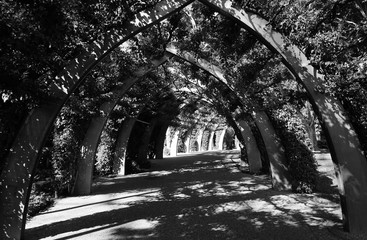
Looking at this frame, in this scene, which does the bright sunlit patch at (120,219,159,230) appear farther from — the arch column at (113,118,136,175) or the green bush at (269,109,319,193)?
the arch column at (113,118,136,175)

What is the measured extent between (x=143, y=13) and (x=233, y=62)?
4.33 m

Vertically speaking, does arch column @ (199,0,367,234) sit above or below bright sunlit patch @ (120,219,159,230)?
above

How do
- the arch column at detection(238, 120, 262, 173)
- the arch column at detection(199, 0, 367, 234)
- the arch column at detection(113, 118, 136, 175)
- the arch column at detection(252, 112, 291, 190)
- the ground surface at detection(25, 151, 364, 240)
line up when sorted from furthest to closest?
the arch column at detection(113, 118, 136, 175) → the arch column at detection(238, 120, 262, 173) → the arch column at detection(252, 112, 291, 190) → the ground surface at detection(25, 151, 364, 240) → the arch column at detection(199, 0, 367, 234)

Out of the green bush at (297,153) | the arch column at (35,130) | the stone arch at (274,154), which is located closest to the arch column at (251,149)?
the stone arch at (274,154)

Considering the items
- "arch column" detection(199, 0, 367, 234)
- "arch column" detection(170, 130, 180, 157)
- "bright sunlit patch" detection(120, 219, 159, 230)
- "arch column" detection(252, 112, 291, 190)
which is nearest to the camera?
"arch column" detection(199, 0, 367, 234)

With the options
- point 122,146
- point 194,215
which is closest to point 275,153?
point 194,215

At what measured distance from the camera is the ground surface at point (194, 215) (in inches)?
219

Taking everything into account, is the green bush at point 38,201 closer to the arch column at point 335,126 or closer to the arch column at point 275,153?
the arch column at point 335,126

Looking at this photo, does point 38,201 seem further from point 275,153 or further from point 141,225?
point 275,153

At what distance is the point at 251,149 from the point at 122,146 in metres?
7.07

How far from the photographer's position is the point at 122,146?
15273 millimetres

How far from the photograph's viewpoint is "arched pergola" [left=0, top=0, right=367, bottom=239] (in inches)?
201

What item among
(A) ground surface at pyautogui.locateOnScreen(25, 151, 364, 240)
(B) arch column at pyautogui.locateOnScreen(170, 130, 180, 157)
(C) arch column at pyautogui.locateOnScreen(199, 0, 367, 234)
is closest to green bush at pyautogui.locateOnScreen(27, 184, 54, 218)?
(A) ground surface at pyautogui.locateOnScreen(25, 151, 364, 240)

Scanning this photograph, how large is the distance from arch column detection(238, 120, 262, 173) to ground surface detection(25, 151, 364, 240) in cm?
383
